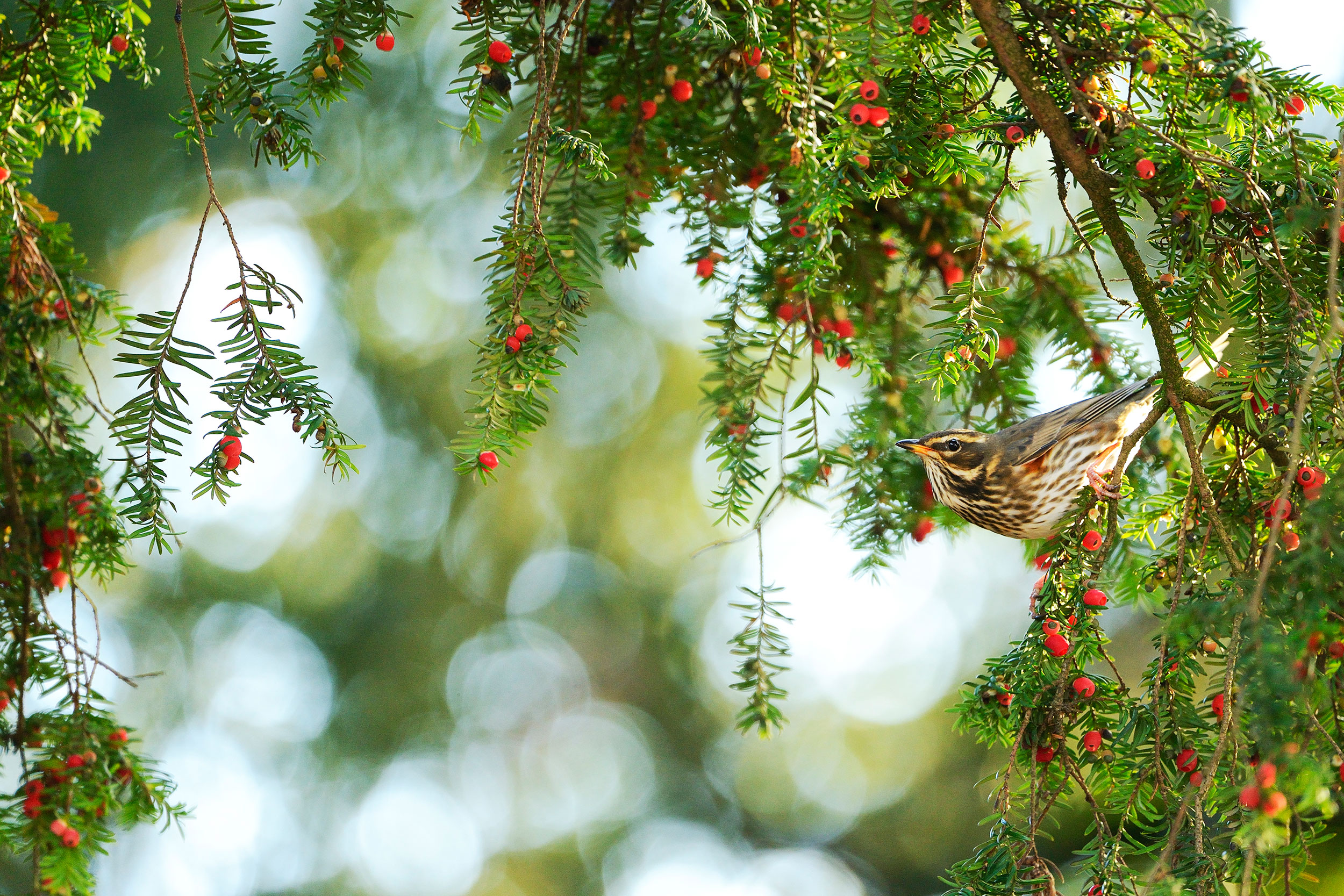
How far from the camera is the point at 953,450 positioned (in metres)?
1.81

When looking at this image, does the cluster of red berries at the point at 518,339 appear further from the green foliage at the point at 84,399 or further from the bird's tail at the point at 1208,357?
the bird's tail at the point at 1208,357

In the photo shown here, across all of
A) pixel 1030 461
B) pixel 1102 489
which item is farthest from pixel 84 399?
pixel 1030 461

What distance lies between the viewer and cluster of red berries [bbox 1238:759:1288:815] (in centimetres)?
67

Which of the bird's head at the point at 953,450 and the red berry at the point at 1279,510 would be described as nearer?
the red berry at the point at 1279,510

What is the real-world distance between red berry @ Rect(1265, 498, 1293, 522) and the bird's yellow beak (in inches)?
29.9


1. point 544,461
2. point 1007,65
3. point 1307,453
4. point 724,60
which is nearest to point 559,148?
point 724,60

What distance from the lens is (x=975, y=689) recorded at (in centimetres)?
130

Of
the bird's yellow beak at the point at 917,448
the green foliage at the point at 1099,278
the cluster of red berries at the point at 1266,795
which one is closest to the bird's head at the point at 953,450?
the bird's yellow beak at the point at 917,448

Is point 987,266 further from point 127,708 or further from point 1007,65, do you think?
point 127,708

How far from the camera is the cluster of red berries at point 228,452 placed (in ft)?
3.28

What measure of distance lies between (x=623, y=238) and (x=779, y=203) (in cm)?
31

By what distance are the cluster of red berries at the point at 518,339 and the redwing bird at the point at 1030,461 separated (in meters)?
0.89

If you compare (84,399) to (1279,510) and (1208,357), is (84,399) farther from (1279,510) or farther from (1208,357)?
(1208,357)

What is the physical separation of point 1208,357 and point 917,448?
26.3 inches
